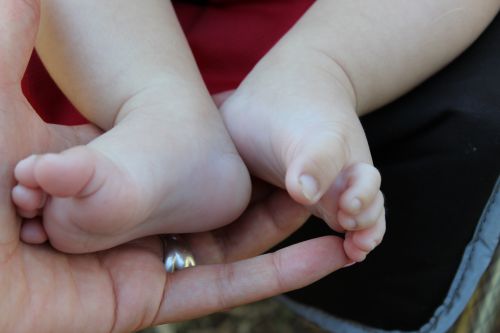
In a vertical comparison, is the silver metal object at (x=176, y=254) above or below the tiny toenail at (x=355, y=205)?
below

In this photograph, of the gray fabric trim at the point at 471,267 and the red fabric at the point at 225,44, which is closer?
the gray fabric trim at the point at 471,267

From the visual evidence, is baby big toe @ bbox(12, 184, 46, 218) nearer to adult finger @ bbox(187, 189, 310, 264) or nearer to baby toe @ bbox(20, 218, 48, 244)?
baby toe @ bbox(20, 218, 48, 244)

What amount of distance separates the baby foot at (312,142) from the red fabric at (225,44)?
0.15 meters

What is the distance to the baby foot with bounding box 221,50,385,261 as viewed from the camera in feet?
1.95

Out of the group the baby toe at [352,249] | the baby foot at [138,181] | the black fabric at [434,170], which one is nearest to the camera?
the baby foot at [138,181]

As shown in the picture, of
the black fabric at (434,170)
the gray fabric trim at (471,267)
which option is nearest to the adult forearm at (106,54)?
the black fabric at (434,170)

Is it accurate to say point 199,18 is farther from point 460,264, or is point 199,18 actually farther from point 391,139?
point 460,264

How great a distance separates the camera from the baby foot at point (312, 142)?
1.95 feet

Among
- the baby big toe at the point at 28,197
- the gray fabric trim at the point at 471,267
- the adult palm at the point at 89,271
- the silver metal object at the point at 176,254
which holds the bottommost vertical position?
the gray fabric trim at the point at 471,267

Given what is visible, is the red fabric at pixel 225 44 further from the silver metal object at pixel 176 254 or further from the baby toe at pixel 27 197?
the baby toe at pixel 27 197

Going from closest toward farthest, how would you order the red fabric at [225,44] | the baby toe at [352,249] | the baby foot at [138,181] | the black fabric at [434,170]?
the baby foot at [138,181], the baby toe at [352,249], the black fabric at [434,170], the red fabric at [225,44]

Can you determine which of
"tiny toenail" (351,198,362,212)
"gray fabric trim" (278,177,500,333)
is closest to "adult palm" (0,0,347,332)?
"tiny toenail" (351,198,362,212)


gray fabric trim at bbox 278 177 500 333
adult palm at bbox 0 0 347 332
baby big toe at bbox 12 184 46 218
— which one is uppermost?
baby big toe at bbox 12 184 46 218

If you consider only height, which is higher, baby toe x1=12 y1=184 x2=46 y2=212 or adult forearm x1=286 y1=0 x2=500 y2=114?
baby toe x1=12 y1=184 x2=46 y2=212
